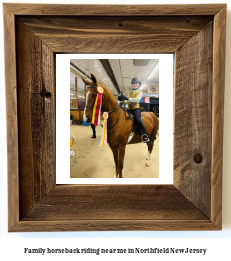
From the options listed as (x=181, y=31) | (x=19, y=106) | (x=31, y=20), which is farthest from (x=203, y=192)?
(x=31, y=20)

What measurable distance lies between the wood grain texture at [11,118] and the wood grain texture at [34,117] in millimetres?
12

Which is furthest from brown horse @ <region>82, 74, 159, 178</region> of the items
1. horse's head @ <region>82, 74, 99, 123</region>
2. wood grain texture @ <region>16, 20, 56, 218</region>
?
wood grain texture @ <region>16, 20, 56, 218</region>

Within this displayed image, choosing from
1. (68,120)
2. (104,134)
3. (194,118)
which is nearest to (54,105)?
(68,120)

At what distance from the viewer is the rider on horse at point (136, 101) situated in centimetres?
47

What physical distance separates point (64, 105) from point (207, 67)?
40cm

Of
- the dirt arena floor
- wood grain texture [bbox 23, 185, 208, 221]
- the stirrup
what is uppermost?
the stirrup

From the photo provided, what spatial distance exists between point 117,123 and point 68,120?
143mm

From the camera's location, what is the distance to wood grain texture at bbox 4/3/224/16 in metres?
0.43

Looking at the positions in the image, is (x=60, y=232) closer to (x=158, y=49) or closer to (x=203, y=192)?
(x=203, y=192)

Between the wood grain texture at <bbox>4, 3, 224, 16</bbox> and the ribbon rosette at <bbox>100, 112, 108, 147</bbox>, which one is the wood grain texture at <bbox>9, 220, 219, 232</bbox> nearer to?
the ribbon rosette at <bbox>100, 112, 108, 147</bbox>

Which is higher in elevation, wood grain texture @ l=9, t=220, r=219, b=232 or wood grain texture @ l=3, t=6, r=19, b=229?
wood grain texture @ l=3, t=6, r=19, b=229

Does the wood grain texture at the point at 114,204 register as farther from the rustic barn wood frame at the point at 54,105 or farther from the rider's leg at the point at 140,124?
the rider's leg at the point at 140,124

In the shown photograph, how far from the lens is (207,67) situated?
1.48 ft

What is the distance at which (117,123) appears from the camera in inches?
20.0
